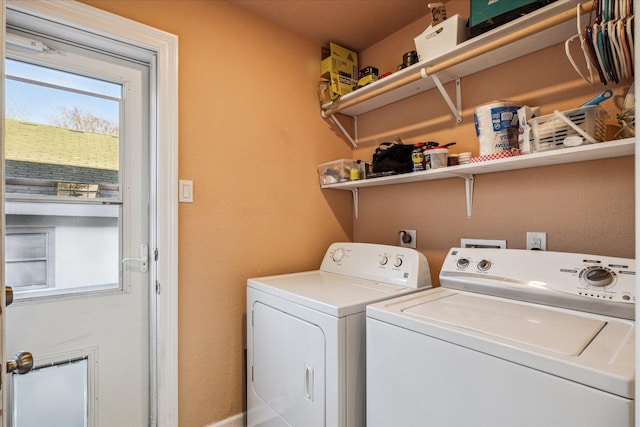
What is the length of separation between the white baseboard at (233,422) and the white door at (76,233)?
38 cm

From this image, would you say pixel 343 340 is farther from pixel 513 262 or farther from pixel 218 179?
pixel 218 179

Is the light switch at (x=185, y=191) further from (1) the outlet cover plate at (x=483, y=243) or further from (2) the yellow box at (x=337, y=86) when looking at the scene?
(1) the outlet cover plate at (x=483, y=243)

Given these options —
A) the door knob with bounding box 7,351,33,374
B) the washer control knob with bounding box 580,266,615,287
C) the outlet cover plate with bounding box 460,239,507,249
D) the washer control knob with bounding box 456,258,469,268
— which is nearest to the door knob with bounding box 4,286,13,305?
the door knob with bounding box 7,351,33,374

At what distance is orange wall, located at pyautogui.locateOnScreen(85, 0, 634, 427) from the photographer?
4.74 ft

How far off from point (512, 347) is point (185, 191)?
1534 mm

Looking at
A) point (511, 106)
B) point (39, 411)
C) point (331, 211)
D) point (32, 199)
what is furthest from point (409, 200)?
point (39, 411)

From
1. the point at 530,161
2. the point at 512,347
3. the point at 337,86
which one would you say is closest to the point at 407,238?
the point at 530,161

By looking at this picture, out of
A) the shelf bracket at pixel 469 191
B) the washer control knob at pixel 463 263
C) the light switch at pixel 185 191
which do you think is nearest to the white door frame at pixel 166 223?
the light switch at pixel 185 191

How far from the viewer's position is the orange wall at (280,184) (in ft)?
4.74

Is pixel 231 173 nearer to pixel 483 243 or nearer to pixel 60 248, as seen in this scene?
pixel 60 248

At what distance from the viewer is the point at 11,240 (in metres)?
1.36

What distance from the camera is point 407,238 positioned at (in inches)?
80.1

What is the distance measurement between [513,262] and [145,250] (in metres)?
1.74

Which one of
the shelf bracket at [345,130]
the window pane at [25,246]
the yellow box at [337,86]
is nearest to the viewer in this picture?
the window pane at [25,246]
